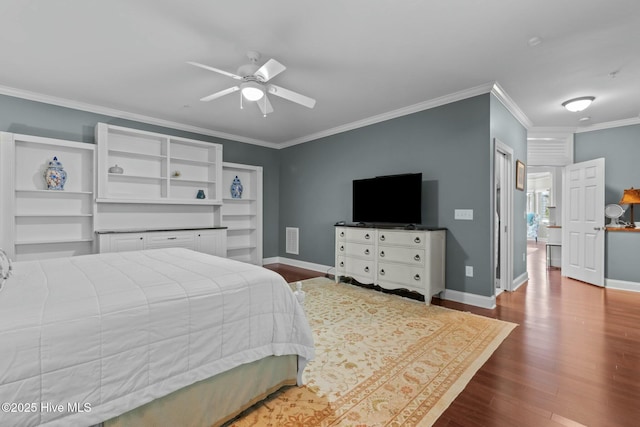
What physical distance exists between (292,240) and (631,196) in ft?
17.8

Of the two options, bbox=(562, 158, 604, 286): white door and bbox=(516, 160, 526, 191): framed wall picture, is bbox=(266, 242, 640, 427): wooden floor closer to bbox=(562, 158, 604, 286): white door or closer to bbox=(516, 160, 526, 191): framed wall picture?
bbox=(562, 158, 604, 286): white door

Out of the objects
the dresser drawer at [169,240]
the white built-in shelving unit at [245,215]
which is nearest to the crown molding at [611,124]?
the white built-in shelving unit at [245,215]

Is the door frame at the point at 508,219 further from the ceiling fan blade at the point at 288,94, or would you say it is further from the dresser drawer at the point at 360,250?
the ceiling fan blade at the point at 288,94

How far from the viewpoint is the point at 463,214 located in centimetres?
363

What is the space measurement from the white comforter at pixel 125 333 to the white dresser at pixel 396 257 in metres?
2.09

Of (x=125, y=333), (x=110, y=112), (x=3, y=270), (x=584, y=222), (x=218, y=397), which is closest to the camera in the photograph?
(x=125, y=333)

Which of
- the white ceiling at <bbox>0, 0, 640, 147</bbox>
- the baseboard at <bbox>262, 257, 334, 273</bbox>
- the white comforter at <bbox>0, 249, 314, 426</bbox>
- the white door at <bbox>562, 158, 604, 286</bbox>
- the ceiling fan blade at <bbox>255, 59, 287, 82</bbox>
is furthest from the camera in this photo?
the baseboard at <bbox>262, 257, 334, 273</bbox>

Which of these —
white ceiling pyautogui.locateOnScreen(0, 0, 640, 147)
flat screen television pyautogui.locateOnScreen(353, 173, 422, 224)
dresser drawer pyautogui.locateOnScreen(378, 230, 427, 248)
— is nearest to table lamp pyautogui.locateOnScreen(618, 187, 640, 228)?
white ceiling pyautogui.locateOnScreen(0, 0, 640, 147)

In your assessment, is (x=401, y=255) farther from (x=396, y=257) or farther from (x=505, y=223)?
(x=505, y=223)

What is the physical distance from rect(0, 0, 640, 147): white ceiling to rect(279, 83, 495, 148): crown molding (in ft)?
0.18

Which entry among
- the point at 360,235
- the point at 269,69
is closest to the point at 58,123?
the point at 269,69

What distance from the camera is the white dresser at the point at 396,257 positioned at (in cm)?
349

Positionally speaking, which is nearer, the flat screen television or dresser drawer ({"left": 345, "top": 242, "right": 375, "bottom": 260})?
the flat screen television

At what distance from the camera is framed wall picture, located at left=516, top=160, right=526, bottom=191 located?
4.37m
